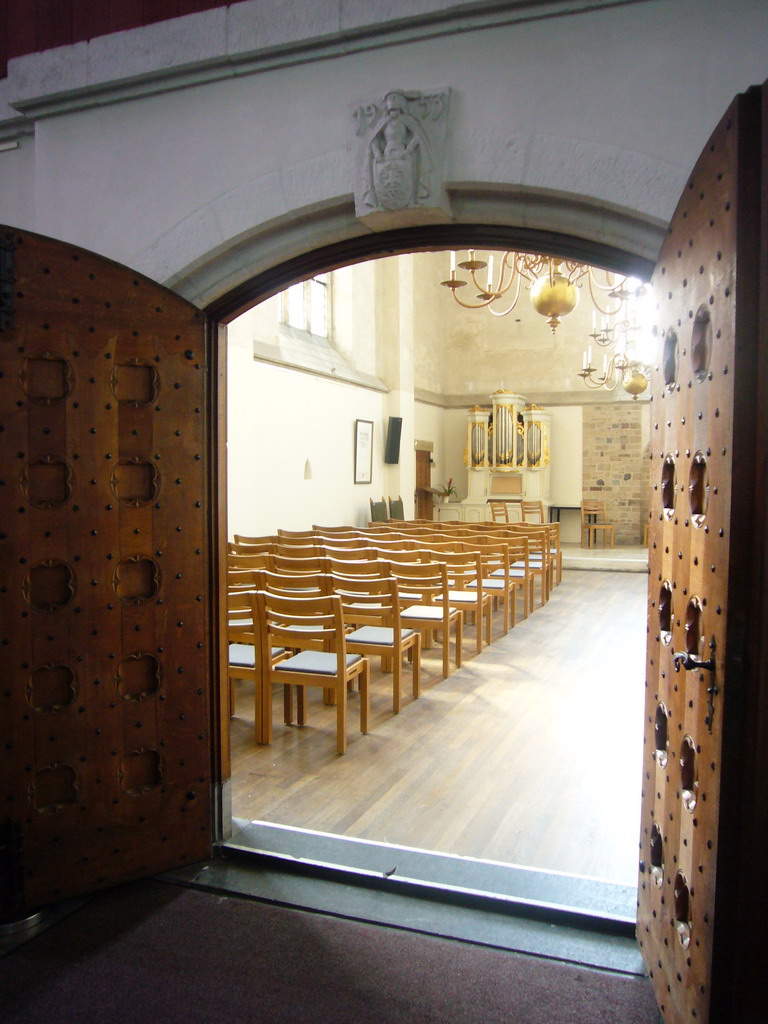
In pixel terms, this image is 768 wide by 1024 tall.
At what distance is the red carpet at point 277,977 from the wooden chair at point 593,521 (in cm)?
1315

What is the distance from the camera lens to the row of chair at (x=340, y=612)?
12.6 feet

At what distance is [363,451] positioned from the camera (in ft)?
38.8

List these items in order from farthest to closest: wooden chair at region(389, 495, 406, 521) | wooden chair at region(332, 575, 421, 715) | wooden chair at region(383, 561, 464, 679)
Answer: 1. wooden chair at region(389, 495, 406, 521)
2. wooden chair at region(383, 561, 464, 679)
3. wooden chair at region(332, 575, 421, 715)

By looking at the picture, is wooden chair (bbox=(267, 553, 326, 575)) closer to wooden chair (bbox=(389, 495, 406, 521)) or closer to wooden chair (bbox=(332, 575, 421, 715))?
wooden chair (bbox=(332, 575, 421, 715))

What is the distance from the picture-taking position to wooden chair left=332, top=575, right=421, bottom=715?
424cm

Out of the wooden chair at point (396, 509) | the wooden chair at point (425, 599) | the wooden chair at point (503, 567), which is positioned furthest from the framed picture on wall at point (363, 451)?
the wooden chair at point (425, 599)

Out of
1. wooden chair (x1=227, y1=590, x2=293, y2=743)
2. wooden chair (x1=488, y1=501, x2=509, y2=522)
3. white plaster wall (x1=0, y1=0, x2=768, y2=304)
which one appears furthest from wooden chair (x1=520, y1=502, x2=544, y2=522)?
white plaster wall (x1=0, y1=0, x2=768, y2=304)

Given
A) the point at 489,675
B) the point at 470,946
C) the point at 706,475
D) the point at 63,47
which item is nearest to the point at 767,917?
the point at 706,475

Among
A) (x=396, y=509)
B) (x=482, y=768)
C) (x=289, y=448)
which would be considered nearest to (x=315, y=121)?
(x=482, y=768)

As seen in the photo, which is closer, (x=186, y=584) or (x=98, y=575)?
(x=98, y=575)

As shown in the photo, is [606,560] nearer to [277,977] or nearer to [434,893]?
[434,893]

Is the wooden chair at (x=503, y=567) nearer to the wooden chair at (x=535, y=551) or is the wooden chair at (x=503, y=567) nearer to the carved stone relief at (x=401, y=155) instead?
the wooden chair at (x=535, y=551)

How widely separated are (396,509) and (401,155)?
1027 centimetres

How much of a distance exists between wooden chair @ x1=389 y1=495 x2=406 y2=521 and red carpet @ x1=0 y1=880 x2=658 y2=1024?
1018cm
